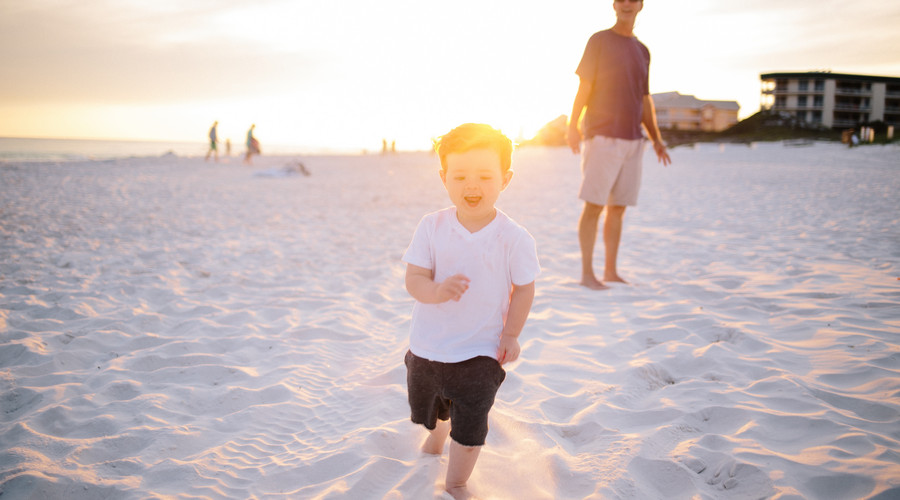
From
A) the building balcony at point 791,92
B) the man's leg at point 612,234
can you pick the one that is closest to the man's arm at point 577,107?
the man's leg at point 612,234

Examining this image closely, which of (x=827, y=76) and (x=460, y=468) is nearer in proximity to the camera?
(x=460, y=468)

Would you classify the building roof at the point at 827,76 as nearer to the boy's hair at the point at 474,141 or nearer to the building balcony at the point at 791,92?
the building balcony at the point at 791,92

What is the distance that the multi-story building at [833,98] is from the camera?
49.4m

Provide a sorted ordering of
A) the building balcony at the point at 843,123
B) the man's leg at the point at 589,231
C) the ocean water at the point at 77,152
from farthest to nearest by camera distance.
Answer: the building balcony at the point at 843,123
the ocean water at the point at 77,152
the man's leg at the point at 589,231

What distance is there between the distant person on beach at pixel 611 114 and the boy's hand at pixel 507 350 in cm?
262

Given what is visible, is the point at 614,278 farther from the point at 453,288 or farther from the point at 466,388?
the point at 453,288

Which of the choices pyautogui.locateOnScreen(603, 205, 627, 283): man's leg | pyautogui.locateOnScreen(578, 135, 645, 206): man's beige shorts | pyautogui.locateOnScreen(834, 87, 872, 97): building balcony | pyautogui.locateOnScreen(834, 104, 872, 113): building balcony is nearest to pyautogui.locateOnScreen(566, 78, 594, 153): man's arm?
pyautogui.locateOnScreen(578, 135, 645, 206): man's beige shorts

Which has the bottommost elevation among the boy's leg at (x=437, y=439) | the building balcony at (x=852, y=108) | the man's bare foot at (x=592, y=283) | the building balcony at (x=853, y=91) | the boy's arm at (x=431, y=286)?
the boy's leg at (x=437, y=439)

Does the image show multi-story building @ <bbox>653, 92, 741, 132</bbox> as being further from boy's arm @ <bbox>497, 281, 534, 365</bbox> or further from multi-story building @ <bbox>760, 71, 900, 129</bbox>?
boy's arm @ <bbox>497, 281, 534, 365</bbox>

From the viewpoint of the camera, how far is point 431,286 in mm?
1599

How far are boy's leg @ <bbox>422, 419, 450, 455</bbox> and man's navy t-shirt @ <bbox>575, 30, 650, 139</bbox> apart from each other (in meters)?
2.87

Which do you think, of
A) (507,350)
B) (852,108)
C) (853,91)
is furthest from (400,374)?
(853,91)

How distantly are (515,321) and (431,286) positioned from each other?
0.31 meters

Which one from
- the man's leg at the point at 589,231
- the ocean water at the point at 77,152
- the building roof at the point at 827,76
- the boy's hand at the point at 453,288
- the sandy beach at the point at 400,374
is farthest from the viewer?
the building roof at the point at 827,76
